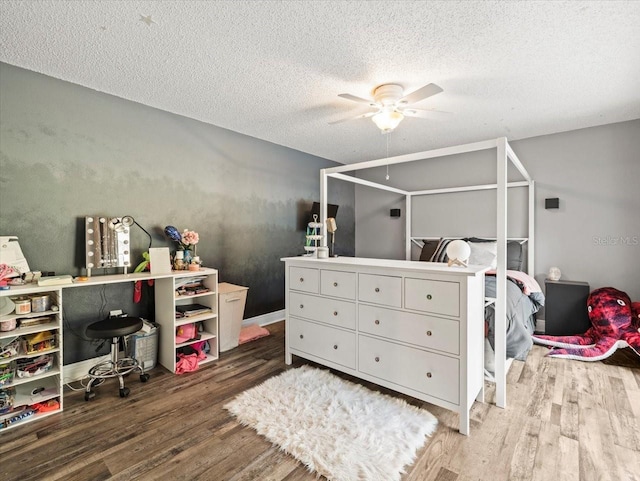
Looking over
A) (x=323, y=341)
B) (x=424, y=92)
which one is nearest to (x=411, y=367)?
(x=323, y=341)

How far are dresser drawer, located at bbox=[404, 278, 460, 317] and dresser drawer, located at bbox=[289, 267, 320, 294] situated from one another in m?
0.82

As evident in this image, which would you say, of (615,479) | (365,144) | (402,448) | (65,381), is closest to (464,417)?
(402,448)

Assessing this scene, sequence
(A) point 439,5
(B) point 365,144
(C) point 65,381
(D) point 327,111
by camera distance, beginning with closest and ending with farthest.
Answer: (A) point 439,5 → (C) point 65,381 → (D) point 327,111 → (B) point 365,144

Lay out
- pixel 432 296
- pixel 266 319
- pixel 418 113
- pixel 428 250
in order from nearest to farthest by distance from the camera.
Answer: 1. pixel 432 296
2. pixel 418 113
3. pixel 266 319
4. pixel 428 250

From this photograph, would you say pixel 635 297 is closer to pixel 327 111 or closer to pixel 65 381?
pixel 327 111

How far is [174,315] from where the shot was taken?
8.68 feet

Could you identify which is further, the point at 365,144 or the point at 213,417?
the point at 365,144

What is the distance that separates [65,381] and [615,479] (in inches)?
145

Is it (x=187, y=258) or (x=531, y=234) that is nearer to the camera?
(x=187, y=258)

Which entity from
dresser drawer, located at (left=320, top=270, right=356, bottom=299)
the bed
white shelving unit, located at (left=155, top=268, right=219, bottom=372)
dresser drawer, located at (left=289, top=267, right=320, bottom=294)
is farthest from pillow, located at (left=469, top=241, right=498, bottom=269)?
white shelving unit, located at (left=155, top=268, right=219, bottom=372)

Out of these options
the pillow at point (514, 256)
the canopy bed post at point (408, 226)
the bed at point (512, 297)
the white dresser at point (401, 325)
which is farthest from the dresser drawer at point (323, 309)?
the canopy bed post at point (408, 226)

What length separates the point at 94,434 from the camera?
1845 mm

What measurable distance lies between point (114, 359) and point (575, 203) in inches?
198

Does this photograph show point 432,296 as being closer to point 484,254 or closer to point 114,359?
point 484,254
